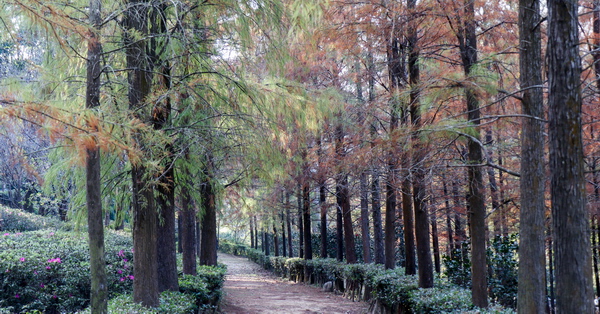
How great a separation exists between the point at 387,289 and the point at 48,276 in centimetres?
637

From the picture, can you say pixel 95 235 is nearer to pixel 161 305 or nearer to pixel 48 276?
pixel 161 305

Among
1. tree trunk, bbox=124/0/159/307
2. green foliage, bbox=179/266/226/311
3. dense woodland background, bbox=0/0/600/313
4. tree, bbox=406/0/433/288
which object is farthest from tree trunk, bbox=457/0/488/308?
tree trunk, bbox=124/0/159/307

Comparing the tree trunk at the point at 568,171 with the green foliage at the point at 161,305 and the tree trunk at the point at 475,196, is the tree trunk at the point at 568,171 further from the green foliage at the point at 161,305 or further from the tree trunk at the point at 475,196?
the green foliage at the point at 161,305

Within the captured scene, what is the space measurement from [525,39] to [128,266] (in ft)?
27.9

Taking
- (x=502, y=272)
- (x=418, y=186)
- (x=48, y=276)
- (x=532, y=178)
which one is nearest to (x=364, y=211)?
(x=502, y=272)

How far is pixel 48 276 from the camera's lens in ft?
27.4

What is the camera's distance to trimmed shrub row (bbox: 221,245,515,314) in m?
6.71

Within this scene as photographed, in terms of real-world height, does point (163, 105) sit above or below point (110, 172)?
above

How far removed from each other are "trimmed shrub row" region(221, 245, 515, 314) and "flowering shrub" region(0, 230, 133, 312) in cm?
528

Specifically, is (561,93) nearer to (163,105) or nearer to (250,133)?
(250,133)

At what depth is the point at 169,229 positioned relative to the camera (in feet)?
26.0

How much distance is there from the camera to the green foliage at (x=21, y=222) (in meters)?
15.9

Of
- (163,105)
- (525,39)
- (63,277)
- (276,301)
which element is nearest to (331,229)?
(276,301)

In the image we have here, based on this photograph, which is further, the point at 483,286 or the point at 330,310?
the point at 330,310
